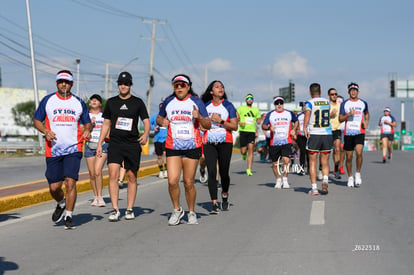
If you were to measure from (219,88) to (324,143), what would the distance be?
10.3ft

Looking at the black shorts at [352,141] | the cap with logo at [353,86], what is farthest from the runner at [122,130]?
the black shorts at [352,141]

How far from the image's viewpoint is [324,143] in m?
12.1

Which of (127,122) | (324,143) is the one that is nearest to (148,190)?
(324,143)

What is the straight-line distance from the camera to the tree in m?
112

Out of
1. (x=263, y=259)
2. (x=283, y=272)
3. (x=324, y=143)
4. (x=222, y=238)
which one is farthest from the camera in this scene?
(x=324, y=143)

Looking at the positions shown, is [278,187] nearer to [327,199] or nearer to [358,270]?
[327,199]

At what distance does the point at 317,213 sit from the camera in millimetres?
8969

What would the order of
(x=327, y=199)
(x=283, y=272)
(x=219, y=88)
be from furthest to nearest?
(x=327, y=199) < (x=219, y=88) < (x=283, y=272)

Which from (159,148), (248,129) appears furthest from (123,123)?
(248,129)

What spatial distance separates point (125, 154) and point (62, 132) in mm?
1018

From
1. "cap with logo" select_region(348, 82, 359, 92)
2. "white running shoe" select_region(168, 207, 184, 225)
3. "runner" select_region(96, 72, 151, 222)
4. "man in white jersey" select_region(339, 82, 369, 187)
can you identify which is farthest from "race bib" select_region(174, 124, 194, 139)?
"cap with logo" select_region(348, 82, 359, 92)

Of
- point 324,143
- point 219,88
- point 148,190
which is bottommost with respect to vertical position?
point 148,190

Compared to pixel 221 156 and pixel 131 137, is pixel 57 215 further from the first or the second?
pixel 221 156

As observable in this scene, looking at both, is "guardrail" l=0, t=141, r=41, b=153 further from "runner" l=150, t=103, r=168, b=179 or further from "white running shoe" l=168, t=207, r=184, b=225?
"white running shoe" l=168, t=207, r=184, b=225
